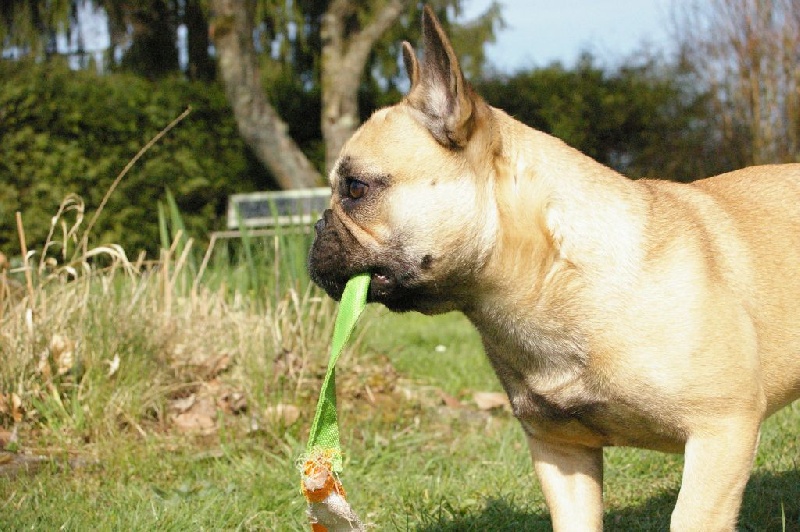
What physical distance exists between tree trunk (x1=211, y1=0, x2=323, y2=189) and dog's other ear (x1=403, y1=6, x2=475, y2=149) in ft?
32.1

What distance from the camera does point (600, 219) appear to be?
3143 millimetres

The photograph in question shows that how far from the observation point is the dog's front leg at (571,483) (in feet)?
11.0

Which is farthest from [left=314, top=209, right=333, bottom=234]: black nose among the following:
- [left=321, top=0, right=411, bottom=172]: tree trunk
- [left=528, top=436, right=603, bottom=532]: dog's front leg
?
[left=321, top=0, right=411, bottom=172]: tree trunk

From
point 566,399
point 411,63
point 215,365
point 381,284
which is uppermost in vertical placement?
point 411,63

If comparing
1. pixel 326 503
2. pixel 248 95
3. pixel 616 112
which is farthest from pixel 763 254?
pixel 616 112

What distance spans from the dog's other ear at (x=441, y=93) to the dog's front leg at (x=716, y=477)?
1.29m

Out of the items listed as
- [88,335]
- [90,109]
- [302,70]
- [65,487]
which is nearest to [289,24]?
[302,70]

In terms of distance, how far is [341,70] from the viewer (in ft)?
42.4

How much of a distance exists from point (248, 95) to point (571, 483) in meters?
10.3

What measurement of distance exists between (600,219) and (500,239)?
1.16 ft

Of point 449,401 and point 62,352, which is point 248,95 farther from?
point 62,352

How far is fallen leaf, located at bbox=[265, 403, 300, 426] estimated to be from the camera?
5118 millimetres

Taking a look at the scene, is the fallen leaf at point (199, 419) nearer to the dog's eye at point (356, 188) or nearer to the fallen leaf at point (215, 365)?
the fallen leaf at point (215, 365)

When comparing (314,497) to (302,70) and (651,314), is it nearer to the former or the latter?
(651,314)
